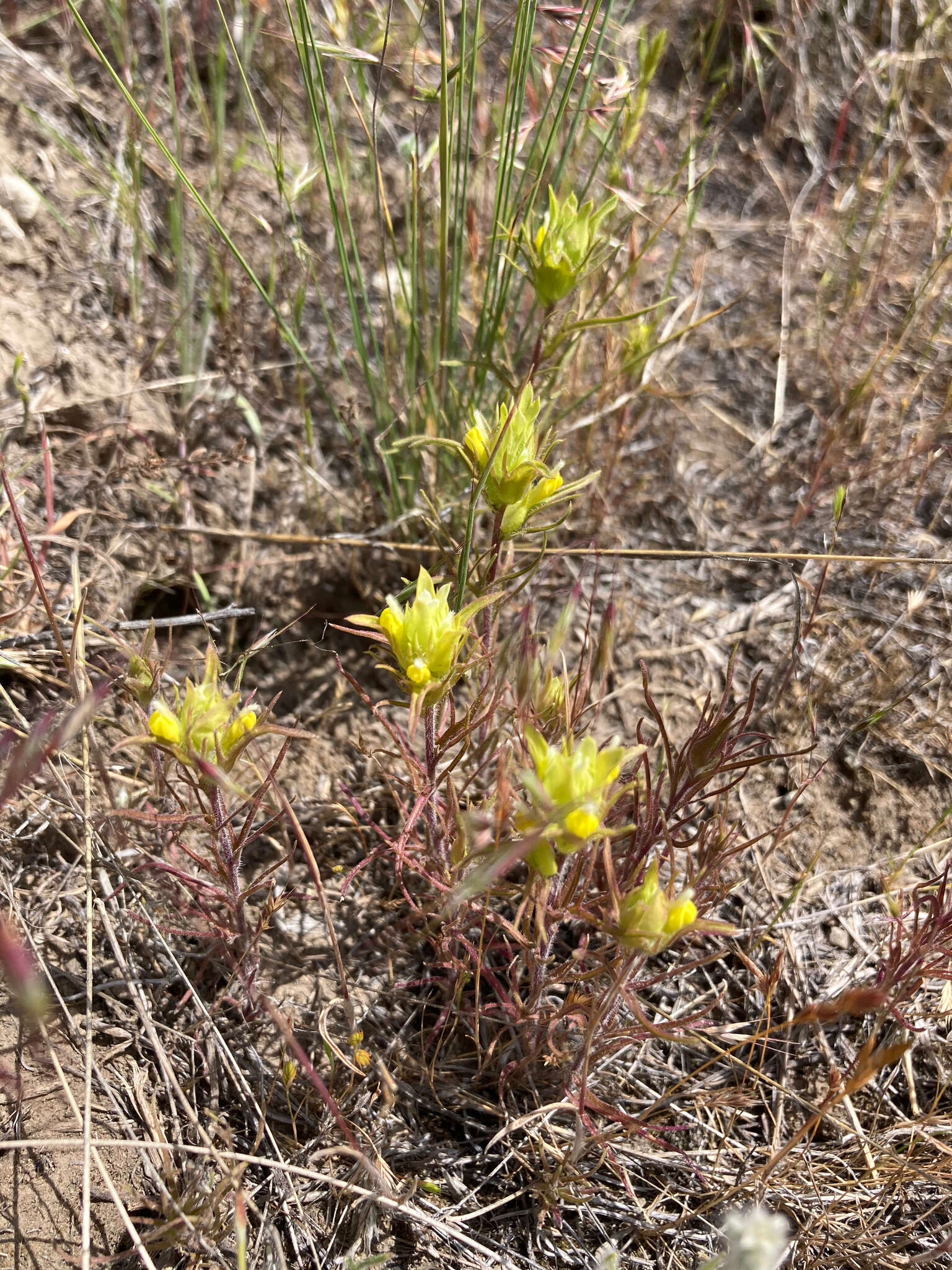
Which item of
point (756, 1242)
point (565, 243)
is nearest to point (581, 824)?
point (756, 1242)

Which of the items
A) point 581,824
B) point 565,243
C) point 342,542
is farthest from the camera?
point 342,542

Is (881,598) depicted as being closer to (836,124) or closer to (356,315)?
(356,315)

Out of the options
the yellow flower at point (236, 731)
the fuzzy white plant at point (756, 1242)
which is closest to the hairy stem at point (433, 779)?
the yellow flower at point (236, 731)

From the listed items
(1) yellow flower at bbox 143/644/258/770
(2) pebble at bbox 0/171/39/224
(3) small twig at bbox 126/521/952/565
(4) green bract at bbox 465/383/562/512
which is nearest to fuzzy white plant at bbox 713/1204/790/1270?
(1) yellow flower at bbox 143/644/258/770

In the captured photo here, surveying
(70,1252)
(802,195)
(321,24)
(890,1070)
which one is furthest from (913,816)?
(321,24)

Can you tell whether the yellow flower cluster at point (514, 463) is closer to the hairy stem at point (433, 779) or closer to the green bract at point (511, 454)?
the green bract at point (511, 454)

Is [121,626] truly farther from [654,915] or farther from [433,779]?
[654,915]
